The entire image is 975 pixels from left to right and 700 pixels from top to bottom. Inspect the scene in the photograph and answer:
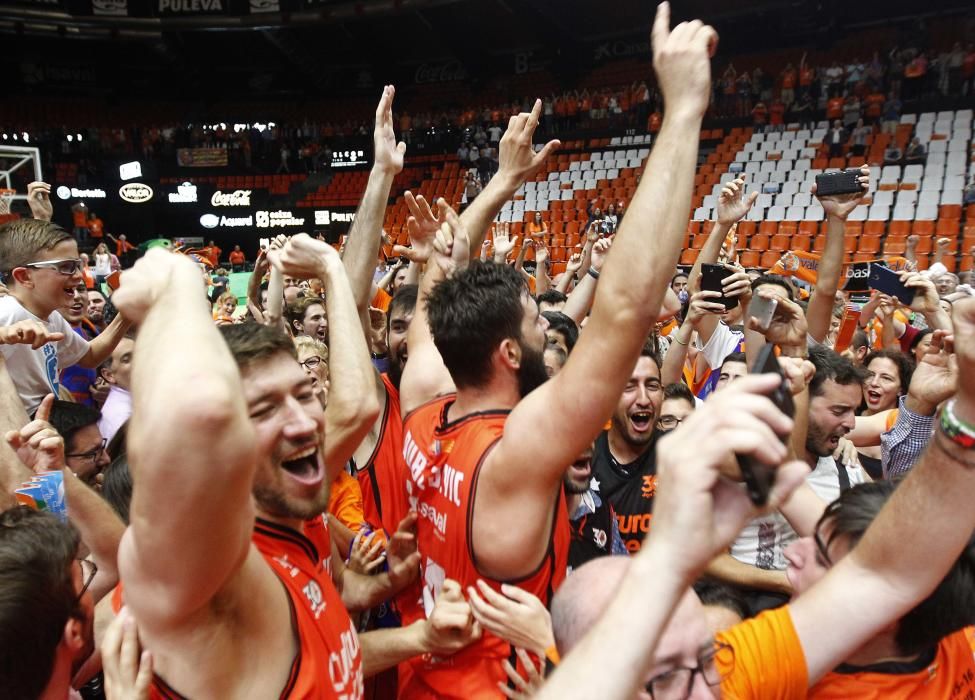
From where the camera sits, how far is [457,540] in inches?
72.6

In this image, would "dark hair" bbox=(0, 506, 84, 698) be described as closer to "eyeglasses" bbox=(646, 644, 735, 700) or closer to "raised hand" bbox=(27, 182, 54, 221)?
"eyeglasses" bbox=(646, 644, 735, 700)

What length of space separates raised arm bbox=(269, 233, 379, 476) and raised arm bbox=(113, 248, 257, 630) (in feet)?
2.97

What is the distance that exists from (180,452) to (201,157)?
2562cm

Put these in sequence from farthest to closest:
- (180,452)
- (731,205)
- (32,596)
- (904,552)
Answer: (731,205) < (904,552) < (32,596) < (180,452)

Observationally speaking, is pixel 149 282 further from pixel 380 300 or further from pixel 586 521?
pixel 380 300

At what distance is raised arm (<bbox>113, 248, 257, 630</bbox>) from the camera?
811 millimetres

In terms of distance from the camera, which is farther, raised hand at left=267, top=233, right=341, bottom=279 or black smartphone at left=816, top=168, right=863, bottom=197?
black smartphone at left=816, top=168, right=863, bottom=197

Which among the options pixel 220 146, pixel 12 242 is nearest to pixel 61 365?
pixel 12 242

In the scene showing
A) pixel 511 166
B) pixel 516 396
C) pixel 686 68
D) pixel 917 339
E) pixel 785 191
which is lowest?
pixel 917 339

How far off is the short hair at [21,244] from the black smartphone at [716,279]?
3.05 m

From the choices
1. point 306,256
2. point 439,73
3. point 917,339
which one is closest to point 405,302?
point 306,256

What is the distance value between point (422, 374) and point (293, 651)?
129 cm

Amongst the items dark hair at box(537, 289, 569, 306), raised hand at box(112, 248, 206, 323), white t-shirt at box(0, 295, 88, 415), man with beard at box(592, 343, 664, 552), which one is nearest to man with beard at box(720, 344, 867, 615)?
man with beard at box(592, 343, 664, 552)

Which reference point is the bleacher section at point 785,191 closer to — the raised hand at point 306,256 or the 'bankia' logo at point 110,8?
the raised hand at point 306,256
